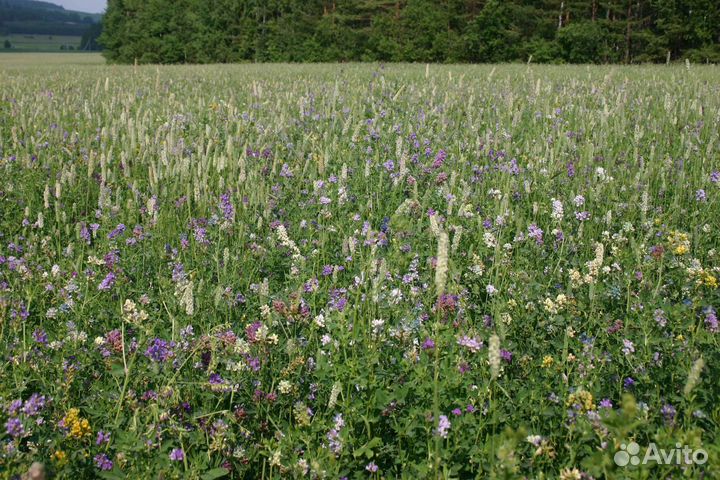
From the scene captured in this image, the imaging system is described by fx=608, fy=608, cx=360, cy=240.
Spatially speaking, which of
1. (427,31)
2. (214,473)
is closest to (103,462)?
(214,473)

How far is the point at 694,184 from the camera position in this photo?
167 inches

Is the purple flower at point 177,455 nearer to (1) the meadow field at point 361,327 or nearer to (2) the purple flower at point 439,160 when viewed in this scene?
(1) the meadow field at point 361,327

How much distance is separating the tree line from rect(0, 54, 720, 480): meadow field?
930 inches

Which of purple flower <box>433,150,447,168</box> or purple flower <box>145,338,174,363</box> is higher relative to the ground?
purple flower <box>433,150,447,168</box>

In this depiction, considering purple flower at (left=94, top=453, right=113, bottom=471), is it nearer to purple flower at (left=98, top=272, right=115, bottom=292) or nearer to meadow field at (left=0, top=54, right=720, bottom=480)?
meadow field at (left=0, top=54, right=720, bottom=480)

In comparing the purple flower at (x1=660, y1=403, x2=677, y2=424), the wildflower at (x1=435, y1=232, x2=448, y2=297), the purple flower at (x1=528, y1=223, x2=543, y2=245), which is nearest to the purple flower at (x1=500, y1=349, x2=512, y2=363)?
the purple flower at (x1=660, y1=403, x2=677, y2=424)

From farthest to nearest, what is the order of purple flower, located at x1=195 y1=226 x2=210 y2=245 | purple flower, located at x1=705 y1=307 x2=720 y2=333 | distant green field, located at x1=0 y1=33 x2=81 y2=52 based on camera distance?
1. distant green field, located at x1=0 y1=33 x2=81 y2=52
2. purple flower, located at x1=195 y1=226 x2=210 y2=245
3. purple flower, located at x1=705 y1=307 x2=720 y2=333

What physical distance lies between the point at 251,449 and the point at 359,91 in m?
7.49

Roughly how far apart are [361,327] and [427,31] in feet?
127

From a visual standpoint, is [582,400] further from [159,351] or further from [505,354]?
[159,351]

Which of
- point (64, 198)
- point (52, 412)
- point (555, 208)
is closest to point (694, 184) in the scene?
point (555, 208)

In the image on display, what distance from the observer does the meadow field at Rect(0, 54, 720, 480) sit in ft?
6.23

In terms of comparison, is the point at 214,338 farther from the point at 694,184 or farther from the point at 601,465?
the point at 694,184

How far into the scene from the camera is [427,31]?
1511 inches
